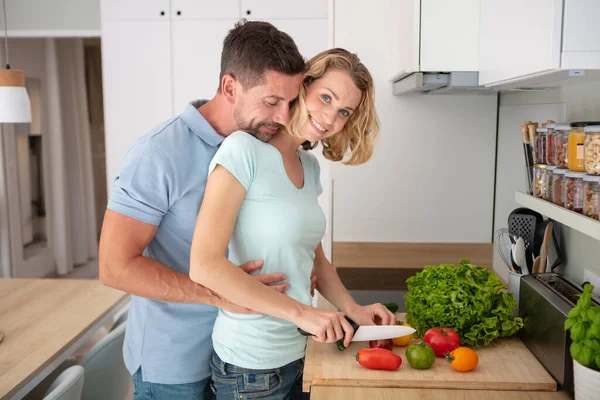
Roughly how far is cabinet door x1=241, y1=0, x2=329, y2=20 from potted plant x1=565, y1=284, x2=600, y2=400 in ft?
10.4

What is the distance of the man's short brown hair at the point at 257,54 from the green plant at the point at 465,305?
663 millimetres

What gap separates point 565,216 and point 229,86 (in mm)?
845

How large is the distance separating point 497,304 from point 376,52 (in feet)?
3.86

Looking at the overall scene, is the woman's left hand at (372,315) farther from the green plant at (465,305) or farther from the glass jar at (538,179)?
the glass jar at (538,179)

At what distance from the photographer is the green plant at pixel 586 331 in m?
1.16

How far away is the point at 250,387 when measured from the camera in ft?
4.77

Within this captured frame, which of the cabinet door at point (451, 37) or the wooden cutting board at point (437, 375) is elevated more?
the cabinet door at point (451, 37)

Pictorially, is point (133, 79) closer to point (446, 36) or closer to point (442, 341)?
point (446, 36)

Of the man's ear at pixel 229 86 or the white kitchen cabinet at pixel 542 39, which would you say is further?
the man's ear at pixel 229 86

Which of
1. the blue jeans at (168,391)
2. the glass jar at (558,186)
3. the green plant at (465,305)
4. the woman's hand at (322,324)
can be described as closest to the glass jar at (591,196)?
the glass jar at (558,186)

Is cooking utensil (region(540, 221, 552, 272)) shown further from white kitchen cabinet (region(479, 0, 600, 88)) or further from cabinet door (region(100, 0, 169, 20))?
cabinet door (region(100, 0, 169, 20))

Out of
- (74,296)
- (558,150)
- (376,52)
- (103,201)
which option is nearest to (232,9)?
(376,52)

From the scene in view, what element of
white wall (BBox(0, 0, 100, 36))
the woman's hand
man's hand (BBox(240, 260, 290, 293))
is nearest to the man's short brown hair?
man's hand (BBox(240, 260, 290, 293))

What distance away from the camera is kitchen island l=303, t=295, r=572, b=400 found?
1.38m
